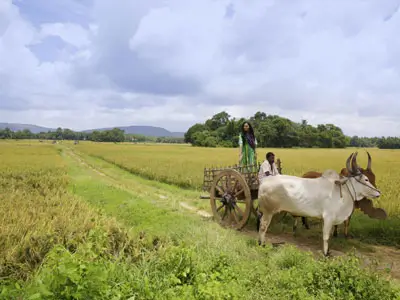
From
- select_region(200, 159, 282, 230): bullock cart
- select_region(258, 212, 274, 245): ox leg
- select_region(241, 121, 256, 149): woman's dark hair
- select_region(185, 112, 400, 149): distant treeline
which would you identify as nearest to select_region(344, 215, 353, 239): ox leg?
select_region(258, 212, 274, 245): ox leg

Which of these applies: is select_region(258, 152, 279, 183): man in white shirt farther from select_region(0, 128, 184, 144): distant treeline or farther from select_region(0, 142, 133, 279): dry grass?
select_region(0, 128, 184, 144): distant treeline

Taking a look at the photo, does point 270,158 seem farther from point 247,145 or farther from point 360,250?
point 360,250

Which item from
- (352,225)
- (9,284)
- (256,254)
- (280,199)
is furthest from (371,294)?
(9,284)

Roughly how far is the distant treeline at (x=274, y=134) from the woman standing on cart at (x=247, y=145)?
47377 mm

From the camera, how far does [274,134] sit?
196ft

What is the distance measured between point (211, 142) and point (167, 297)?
58.1 metres

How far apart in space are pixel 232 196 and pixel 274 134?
180 ft

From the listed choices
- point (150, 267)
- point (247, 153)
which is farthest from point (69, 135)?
point (150, 267)

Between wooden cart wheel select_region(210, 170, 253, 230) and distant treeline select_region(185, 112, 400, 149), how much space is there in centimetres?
4790

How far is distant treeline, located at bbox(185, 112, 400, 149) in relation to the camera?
197 ft

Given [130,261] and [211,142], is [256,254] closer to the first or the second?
[130,261]

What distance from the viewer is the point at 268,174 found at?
21.0 ft

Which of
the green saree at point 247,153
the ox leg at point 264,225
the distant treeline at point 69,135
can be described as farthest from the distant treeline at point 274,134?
the distant treeline at point 69,135

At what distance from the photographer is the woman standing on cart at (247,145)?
7.50 m
